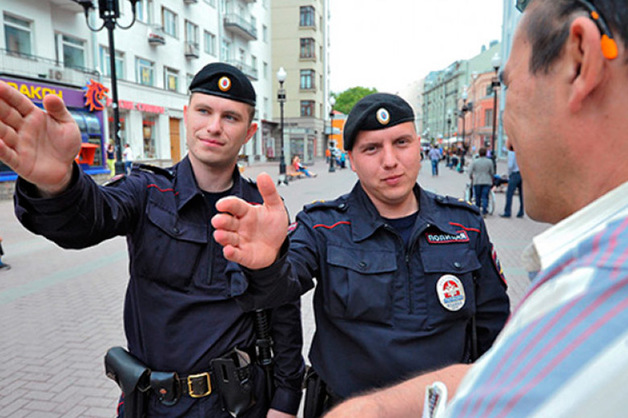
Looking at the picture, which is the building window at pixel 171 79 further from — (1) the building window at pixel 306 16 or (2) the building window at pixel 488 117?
(2) the building window at pixel 488 117

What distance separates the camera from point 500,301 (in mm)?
1928

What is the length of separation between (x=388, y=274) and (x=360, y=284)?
0.42 feet

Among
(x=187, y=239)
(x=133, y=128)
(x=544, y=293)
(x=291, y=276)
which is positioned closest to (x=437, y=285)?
(x=291, y=276)

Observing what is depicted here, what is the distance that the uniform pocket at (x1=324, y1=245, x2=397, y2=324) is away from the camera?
5.89ft

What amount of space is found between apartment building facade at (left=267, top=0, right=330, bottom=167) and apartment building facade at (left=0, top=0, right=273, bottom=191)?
28.4 ft

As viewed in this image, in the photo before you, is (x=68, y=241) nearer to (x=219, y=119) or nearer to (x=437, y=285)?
(x=219, y=119)

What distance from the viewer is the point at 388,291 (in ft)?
5.97

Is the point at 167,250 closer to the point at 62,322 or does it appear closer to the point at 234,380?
the point at 234,380

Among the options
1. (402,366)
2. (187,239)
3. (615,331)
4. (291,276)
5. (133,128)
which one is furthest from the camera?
(133,128)

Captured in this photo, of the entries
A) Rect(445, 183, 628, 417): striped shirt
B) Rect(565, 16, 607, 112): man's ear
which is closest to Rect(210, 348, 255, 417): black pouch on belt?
Rect(445, 183, 628, 417): striped shirt

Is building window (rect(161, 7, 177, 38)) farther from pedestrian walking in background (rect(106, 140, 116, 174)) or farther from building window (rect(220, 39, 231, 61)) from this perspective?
pedestrian walking in background (rect(106, 140, 116, 174))

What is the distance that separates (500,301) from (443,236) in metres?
0.37

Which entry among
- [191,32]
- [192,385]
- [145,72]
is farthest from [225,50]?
[192,385]

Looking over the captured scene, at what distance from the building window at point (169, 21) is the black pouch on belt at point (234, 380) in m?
27.3
